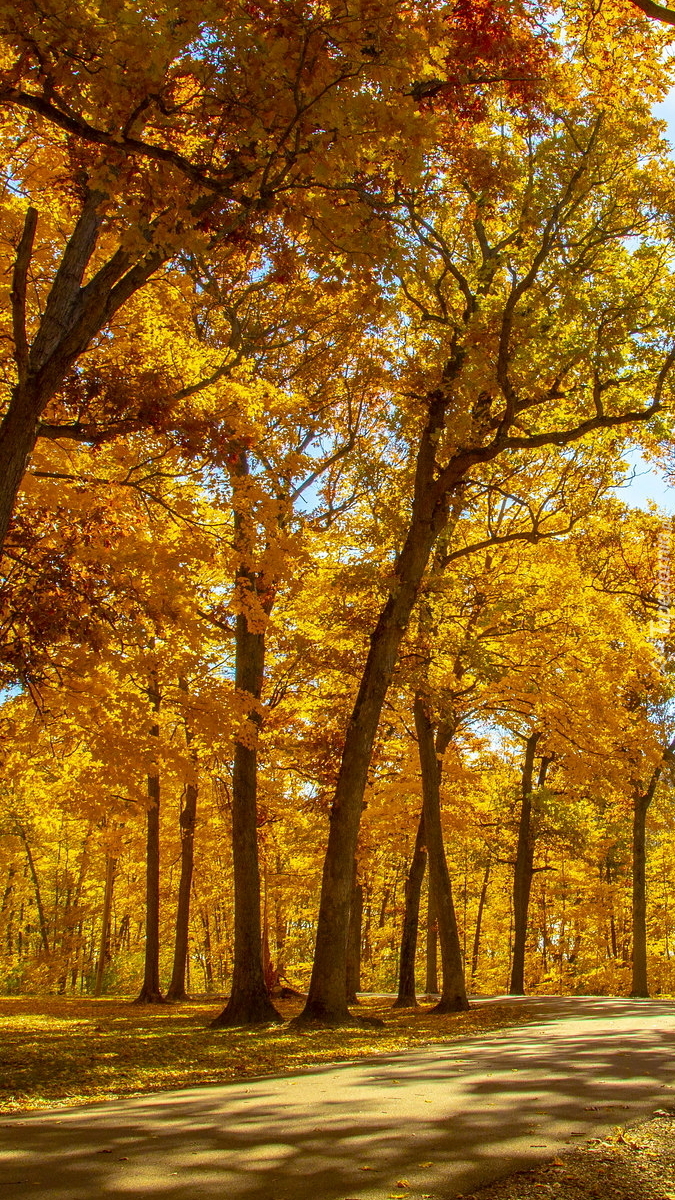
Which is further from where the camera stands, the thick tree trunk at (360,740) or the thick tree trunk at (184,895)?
the thick tree trunk at (184,895)

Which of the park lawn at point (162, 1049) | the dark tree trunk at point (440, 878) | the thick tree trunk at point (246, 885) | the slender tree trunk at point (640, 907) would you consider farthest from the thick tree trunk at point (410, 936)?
the slender tree trunk at point (640, 907)

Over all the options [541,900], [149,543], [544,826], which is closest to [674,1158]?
[149,543]

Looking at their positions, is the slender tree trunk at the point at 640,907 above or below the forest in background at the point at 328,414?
below

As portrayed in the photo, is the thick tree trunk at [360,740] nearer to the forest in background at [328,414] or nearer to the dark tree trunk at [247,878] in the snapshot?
the forest in background at [328,414]

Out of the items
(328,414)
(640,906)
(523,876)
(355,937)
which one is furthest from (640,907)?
(328,414)

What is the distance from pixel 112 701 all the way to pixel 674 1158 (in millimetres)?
7896

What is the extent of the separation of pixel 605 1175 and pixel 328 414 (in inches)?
502

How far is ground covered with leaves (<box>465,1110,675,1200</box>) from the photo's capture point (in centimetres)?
314

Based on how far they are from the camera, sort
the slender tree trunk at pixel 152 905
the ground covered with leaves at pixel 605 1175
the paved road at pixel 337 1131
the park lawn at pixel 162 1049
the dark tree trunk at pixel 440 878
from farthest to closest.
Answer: the slender tree trunk at pixel 152 905 → the dark tree trunk at pixel 440 878 → the park lawn at pixel 162 1049 → the paved road at pixel 337 1131 → the ground covered with leaves at pixel 605 1175

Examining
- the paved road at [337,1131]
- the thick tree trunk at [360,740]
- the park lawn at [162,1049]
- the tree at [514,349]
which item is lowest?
the park lawn at [162,1049]

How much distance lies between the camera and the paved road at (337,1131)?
3.28 metres

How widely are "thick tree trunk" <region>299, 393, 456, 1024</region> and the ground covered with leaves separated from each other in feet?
22.6

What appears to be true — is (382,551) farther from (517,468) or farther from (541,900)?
(541,900)

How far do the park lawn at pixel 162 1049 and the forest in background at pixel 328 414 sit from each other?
116cm
